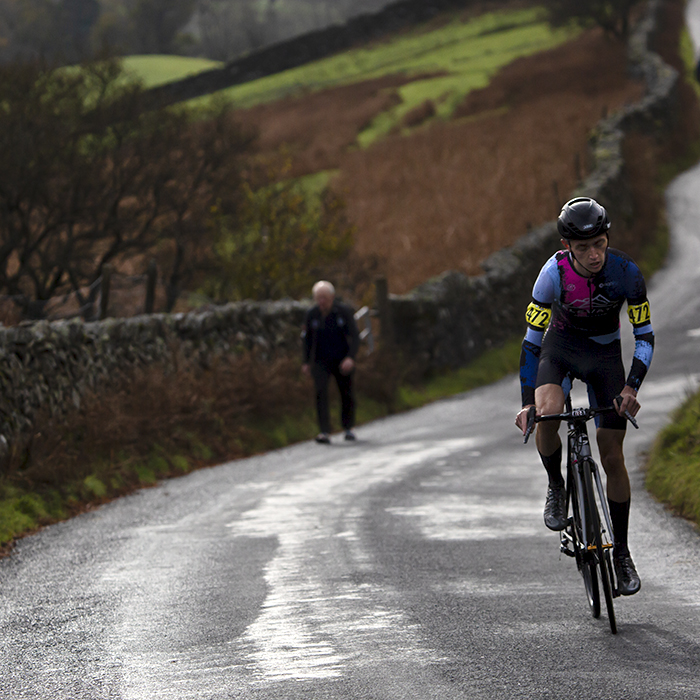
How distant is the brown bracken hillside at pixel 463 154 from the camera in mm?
28344

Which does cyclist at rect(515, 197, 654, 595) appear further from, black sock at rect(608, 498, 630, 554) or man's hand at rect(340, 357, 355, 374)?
man's hand at rect(340, 357, 355, 374)

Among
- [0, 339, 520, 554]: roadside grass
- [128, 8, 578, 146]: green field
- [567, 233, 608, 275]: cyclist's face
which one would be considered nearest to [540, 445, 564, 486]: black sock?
[567, 233, 608, 275]: cyclist's face

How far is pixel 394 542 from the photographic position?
8281 mm

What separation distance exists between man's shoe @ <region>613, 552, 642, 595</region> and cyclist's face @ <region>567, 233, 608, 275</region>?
4.94 ft

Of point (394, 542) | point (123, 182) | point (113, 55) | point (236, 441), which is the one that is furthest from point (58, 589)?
point (113, 55)

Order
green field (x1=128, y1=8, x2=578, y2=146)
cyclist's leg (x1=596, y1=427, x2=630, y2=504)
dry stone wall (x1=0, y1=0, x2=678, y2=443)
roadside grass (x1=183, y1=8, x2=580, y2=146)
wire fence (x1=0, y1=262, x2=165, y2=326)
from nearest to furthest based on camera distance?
cyclist's leg (x1=596, y1=427, x2=630, y2=504) < dry stone wall (x1=0, y1=0, x2=678, y2=443) < wire fence (x1=0, y1=262, x2=165, y2=326) < roadside grass (x1=183, y1=8, x2=580, y2=146) < green field (x1=128, y1=8, x2=578, y2=146)

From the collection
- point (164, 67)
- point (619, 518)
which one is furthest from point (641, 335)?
point (164, 67)

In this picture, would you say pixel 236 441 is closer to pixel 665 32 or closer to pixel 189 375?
pixel 189 375

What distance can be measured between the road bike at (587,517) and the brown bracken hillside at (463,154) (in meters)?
18.6

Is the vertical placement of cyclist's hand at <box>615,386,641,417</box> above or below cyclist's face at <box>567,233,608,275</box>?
below

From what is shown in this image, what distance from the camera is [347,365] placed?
1524 centimetres

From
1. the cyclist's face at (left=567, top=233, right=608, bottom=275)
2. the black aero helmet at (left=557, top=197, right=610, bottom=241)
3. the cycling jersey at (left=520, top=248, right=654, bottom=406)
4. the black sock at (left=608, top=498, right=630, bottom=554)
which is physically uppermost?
the black aero helmet at (left=557, top=197, right=610, bottom=241)

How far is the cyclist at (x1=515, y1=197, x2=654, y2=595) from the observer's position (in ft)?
18.9

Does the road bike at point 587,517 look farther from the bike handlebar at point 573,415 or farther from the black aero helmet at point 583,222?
the black aero helmet at point 583,222
